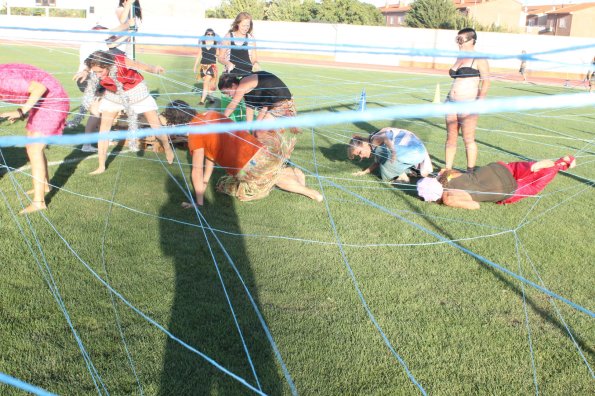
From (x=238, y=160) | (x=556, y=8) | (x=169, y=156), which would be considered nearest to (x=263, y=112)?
(x=169, y=156)

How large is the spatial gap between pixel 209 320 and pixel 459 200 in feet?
10.0

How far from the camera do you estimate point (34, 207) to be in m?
4.33

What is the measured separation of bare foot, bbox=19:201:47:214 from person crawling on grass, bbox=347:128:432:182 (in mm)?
2965

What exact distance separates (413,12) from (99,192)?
5211 centimetres

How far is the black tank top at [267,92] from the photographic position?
233 inches

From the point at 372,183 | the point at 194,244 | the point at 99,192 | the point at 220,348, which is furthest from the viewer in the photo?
the point at 372,183

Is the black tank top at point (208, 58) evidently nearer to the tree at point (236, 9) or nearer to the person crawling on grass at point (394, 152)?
the person crawling on grass at point (394, 152)

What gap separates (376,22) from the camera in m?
57.4

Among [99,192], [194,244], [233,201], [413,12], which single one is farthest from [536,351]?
[413,12]

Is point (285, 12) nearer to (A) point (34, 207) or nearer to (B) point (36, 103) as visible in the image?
(B) point (36, 103)

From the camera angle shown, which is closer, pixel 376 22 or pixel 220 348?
pixel 220 348

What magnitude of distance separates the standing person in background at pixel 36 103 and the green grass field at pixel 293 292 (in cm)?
25

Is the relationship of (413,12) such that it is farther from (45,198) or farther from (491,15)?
(45,198)

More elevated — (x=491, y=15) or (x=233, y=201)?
(x=491, y=15)
